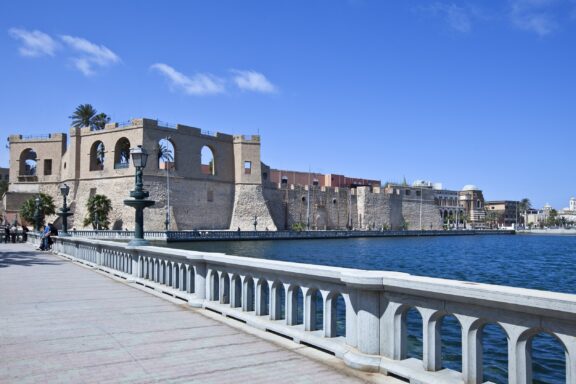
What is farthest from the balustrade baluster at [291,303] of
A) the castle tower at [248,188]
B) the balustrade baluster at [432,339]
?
the castle tower at [248,188]

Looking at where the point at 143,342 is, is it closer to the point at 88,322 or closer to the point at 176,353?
the point at 176,353

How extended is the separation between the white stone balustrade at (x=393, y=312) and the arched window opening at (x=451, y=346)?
2843mm

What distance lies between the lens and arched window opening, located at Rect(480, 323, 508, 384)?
24.5 ft

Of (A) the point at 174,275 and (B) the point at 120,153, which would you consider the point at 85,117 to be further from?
(A) the point at 174,275

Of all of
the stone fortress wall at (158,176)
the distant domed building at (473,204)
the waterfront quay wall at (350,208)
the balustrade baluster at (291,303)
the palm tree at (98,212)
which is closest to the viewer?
the balustrade baluster at (291,303)

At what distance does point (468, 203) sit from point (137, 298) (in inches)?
5360

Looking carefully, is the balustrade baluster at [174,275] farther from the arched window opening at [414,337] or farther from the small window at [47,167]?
the small window at [47,167]

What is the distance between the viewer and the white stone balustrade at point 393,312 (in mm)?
3133

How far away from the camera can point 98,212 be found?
52375 mm

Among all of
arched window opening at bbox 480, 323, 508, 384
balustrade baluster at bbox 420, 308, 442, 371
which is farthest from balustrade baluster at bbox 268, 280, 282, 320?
arched window opening at bbox 480, 323, 508, 384

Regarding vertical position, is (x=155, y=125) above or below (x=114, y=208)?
above

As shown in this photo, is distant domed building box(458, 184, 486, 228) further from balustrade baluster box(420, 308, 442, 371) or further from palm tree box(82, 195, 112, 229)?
balustrade baluster box(420, 308, 442, 371)

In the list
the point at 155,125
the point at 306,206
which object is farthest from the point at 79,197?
the point at 306,206

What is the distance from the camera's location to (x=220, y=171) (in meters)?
61.9
